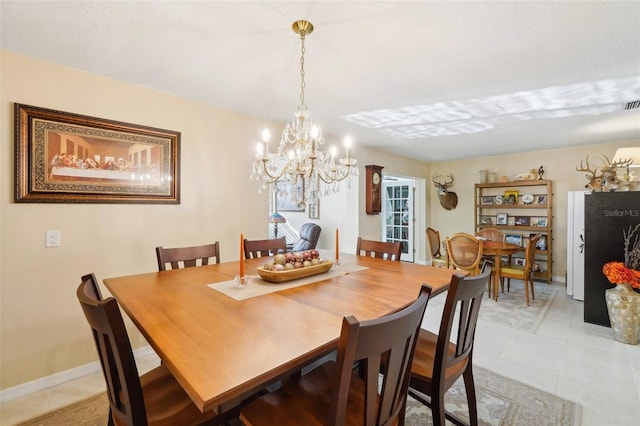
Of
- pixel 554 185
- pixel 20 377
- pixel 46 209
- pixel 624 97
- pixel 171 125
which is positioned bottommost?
pixel 20 377

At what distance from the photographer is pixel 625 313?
2.68m

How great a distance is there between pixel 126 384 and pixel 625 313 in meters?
3.89

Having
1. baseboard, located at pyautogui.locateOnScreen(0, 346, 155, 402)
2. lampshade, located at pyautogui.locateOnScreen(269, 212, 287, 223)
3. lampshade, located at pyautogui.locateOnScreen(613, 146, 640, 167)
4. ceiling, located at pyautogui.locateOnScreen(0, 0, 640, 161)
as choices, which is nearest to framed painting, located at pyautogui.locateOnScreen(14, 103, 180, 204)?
ceiling, located at pyautogui.locateOnScreen(0, 0, 640, 161)

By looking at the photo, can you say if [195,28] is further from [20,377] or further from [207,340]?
[20,377]

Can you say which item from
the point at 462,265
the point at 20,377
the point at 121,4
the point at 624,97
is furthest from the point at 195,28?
the point at 462,265

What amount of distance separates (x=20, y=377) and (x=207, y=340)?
206cm

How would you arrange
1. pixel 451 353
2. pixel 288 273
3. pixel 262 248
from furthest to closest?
pixel 262 248 < pixel 288 273 < pixel 451 353

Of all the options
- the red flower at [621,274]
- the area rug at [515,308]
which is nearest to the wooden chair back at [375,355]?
the area rug at [515,308]

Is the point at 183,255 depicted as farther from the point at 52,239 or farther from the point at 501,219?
the point at 501,219

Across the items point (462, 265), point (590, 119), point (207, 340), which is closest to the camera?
point (207, 340)

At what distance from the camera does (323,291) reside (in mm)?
1532

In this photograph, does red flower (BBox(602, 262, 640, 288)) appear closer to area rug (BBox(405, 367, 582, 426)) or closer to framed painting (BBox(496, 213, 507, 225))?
area rug (BBox(405, 367, 582, 426))

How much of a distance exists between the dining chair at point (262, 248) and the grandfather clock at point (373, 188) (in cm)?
227

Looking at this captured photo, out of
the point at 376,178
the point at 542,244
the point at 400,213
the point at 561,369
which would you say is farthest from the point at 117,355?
the point at 400,213
